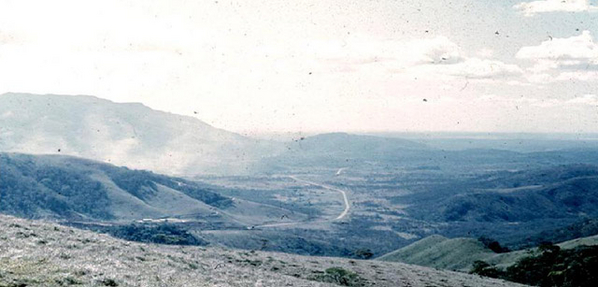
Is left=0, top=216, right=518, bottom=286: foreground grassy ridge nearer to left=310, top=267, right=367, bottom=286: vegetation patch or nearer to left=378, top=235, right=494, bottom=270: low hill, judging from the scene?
left=310, top=267, right=367, bottom=286: vegetation patch

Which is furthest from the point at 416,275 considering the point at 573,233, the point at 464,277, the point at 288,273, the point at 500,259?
the point at 573,233

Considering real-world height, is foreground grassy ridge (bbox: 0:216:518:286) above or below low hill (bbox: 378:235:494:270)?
above

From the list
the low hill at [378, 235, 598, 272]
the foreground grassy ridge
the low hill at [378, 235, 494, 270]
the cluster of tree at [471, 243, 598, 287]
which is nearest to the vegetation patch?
the foreground grassy ridge

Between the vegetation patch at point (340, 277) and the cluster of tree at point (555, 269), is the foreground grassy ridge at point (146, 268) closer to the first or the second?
the vegetation patch at point (340, 277)

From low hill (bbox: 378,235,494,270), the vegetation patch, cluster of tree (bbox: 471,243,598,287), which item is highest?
the vegetation patch

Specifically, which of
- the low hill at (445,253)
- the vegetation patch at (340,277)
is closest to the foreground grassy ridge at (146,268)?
the vegetation patch at (340,277)

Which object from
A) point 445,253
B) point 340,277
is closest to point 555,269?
point 340,277

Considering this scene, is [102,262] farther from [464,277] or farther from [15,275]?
[464,277]
